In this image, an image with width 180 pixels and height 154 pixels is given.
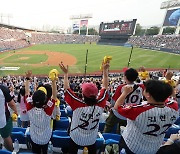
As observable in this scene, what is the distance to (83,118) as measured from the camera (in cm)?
298

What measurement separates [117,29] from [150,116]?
66862mm

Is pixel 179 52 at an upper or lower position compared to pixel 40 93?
lower

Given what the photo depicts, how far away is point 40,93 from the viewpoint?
10.1ft

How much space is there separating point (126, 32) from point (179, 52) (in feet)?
94.4

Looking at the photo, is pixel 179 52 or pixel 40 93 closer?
pixel 40 93

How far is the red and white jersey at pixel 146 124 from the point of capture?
2.45 m

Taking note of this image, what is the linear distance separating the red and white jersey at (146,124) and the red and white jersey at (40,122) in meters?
1.30

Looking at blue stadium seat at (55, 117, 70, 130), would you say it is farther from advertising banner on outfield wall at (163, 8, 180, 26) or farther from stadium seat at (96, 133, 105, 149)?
advertising banner on outfield wall at (163, 8, 180, 26)

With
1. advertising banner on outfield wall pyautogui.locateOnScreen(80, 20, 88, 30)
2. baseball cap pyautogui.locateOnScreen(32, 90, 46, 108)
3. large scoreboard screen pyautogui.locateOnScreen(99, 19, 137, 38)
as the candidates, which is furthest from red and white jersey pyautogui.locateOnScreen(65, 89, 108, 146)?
advertising banner on outfield wall pyautogui.locateOnScreen(80, 20, 88, 30)

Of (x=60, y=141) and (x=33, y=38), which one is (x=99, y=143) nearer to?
(x=60, y=141)

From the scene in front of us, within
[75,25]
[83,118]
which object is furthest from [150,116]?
[75,25]

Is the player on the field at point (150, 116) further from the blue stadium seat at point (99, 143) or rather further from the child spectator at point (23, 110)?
the child spectator at point (23, 110)

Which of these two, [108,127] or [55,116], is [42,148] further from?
[108,127]

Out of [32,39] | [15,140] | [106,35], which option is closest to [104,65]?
[15,140]
